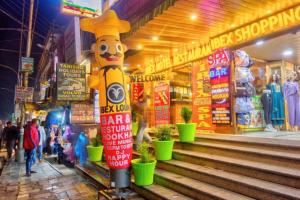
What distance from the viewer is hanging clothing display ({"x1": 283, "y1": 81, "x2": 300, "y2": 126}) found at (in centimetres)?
833

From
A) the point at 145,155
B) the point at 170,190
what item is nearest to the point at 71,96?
the point at 145,155

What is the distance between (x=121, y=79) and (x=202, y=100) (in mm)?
4046

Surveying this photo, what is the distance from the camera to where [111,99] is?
5.35m

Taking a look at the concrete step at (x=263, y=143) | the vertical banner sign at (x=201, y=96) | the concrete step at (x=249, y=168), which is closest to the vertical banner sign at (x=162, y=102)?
the vertical banner sign at (x=201, y=96)

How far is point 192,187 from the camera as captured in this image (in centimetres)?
473

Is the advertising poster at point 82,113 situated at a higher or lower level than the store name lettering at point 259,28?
lower

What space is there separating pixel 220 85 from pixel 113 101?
370 centimetres

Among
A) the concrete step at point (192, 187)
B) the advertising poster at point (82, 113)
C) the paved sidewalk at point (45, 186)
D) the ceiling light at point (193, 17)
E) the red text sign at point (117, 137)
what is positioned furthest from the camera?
the advertising poster at point (82, 113)

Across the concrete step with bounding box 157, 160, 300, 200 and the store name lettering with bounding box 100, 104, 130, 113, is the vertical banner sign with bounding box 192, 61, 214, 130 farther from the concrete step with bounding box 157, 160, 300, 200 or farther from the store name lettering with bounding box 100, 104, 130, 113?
the store name lettering with bounding box 100, 104, 130, 113

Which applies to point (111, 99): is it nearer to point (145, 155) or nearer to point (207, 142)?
point (145, 155)

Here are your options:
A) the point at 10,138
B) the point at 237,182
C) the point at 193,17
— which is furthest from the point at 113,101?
the point at 10,138

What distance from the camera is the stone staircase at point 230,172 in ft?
13.0

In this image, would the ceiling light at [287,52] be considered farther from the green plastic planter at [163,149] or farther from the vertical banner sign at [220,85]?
the green plastic planter at [163,149]

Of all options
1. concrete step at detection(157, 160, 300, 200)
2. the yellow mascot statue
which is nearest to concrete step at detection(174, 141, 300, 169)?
concrete step at detection(157, 160, 300, 200)
